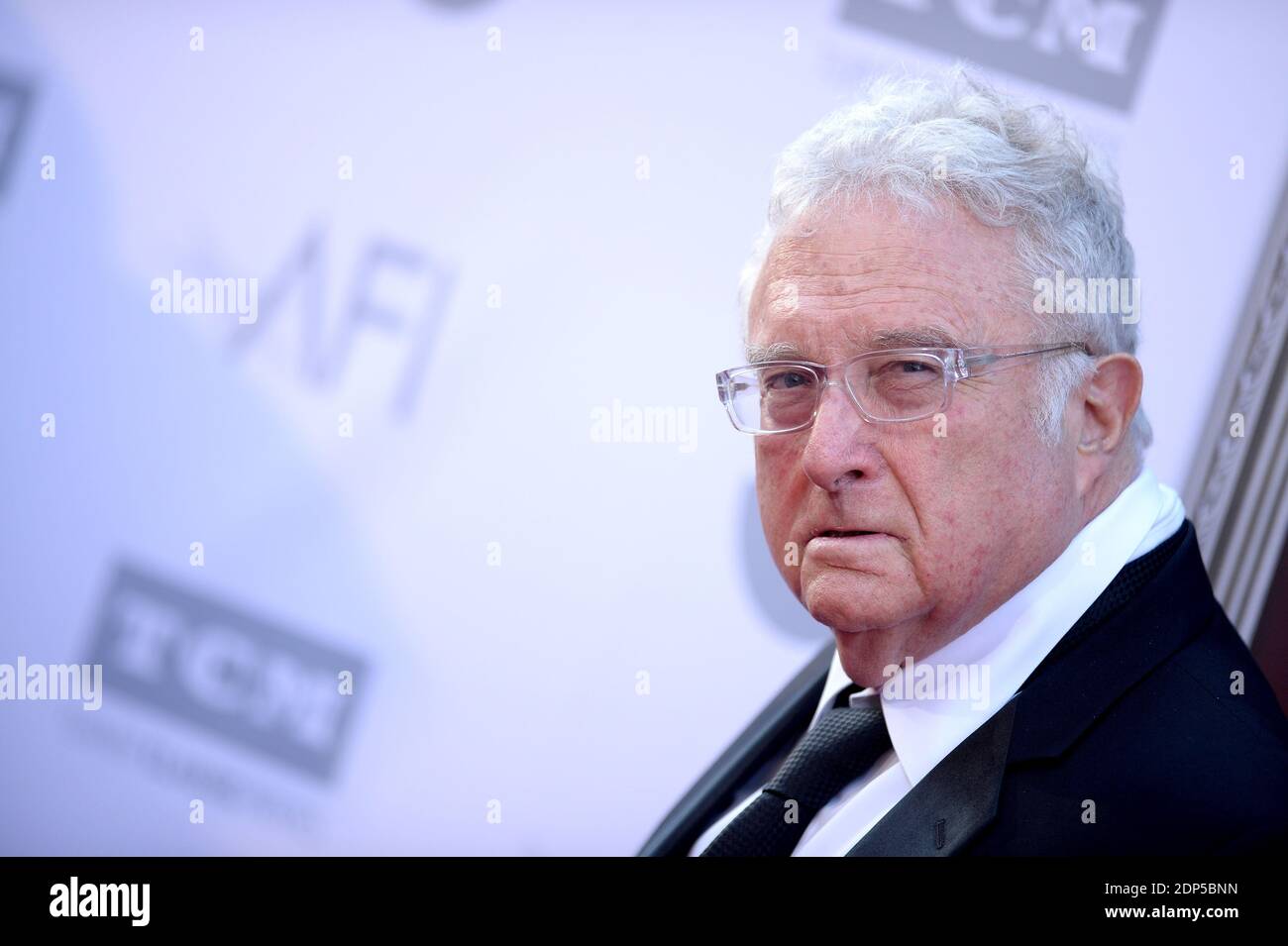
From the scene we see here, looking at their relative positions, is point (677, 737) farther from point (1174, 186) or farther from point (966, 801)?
point (1174, 186)

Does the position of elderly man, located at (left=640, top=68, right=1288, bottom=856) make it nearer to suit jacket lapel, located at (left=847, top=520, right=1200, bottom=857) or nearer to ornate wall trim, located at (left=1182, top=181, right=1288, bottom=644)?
suit jacket lapel, located at (left=847, top=520, right=1200, bottom=857)

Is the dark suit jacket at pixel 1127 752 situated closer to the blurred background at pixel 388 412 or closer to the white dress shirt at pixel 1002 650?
the white dress shirt at pixel 1002 650

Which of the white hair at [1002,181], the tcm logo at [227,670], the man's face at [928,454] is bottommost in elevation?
the tcm logo at [227,670]

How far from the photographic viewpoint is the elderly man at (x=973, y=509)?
136 cm

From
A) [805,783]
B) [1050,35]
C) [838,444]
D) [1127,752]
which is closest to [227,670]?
[805,783]

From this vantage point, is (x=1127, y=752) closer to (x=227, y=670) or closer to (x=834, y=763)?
(x=834, y=763)

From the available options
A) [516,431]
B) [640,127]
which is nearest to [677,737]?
[516,431]

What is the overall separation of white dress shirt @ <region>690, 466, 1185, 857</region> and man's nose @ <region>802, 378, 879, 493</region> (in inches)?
10.3

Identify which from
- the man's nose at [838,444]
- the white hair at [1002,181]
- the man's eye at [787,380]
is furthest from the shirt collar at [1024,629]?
the man's eye at [787,380]

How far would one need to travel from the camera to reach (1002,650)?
4.85 feet

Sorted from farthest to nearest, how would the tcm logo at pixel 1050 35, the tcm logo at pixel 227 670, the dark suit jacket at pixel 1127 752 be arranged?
the tcm logo at pixel 227 670, the tcm logo at pixel 1050 35, the dark suit jacket at pixel 1127 752

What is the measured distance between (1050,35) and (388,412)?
1.41 meters

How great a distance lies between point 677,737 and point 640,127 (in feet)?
3.84

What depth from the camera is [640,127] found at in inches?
87.7
